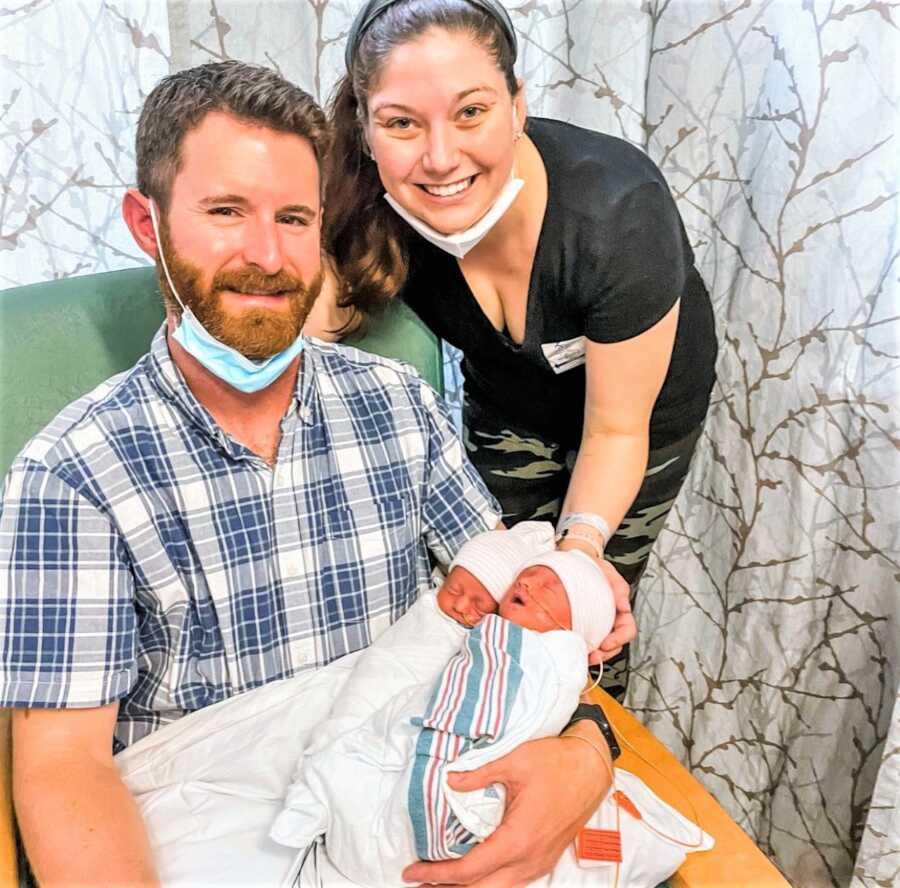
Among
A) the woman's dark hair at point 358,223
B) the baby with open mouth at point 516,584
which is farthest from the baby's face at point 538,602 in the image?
the woman's dark hair at point 358,223

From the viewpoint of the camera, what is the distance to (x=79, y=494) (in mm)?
1102

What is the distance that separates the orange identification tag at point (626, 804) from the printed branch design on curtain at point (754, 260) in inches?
→ 23.9

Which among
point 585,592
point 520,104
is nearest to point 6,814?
point 585,592

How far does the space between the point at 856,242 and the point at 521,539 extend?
0.77 meters

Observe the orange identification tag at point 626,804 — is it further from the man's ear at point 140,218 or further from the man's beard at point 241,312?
the man's ear at point 140,218

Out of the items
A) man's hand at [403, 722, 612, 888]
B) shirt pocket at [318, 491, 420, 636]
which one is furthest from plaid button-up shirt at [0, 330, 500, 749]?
man's hand at [403, 722, 612, 888]

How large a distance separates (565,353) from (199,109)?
65 cm

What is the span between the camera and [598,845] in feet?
3.61

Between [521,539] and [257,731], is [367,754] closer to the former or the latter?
[257,731]

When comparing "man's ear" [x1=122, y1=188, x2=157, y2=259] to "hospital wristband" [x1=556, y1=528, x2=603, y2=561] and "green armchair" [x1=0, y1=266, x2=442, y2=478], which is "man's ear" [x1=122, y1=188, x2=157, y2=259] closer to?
"green armchair" [x1=0, y1=266, x2=442, y2=478]

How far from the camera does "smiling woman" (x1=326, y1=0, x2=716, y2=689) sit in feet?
4.09

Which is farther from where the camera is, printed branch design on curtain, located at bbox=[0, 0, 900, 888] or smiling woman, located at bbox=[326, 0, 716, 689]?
printed branch design on curtain, located at bbox=[0, 0, 900, 888]

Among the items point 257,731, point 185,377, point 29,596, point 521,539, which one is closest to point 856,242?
point 521,539

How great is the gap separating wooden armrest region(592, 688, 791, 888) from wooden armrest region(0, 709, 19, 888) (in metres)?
0.73
